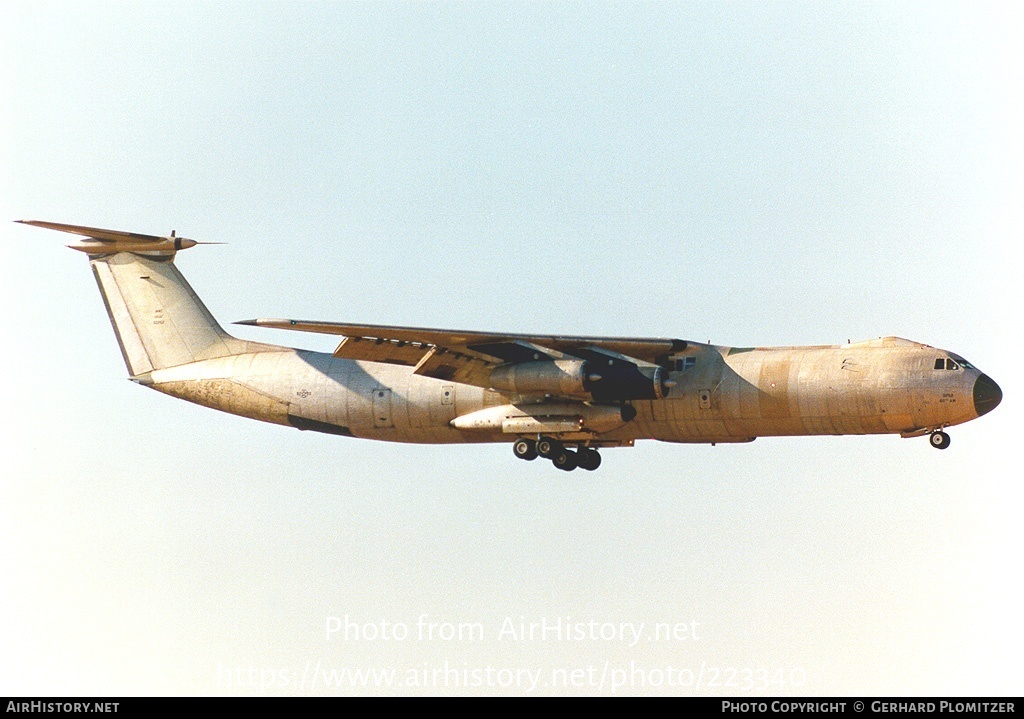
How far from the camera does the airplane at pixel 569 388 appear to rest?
104ft

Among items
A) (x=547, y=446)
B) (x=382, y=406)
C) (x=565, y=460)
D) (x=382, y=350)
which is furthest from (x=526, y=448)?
(x=382, y=350)

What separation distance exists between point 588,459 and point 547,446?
1.23 metres

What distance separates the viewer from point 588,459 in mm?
34906

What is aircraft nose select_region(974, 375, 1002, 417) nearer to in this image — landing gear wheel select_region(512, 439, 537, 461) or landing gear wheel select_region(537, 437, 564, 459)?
landing gear wheel select_region(537, 437, 564, 459)

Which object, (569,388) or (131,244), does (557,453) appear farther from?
(131,244)

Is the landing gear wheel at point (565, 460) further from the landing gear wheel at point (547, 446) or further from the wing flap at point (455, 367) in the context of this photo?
the wing flap at point (455, 367)

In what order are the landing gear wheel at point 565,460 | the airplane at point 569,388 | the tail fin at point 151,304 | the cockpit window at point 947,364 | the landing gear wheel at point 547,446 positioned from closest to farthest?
the cockpit window at point 947,364
the airplane at point 569,388
the landing gear wheel at point 547,446
the landing gear wheel at point 565,460
the tail fin at point 151,304

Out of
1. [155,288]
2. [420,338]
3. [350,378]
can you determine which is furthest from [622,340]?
[155,288]

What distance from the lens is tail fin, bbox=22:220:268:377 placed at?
37.7 meters

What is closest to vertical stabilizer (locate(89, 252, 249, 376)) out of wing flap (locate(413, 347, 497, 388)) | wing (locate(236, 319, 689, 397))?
wing (locate(236, 319, 689, 397))

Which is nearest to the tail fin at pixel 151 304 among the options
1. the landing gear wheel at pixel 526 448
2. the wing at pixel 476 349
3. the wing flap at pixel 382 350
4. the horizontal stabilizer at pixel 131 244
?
the horizontal stabilizer at pixel 131 244

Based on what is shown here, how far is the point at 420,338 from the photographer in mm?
32469
